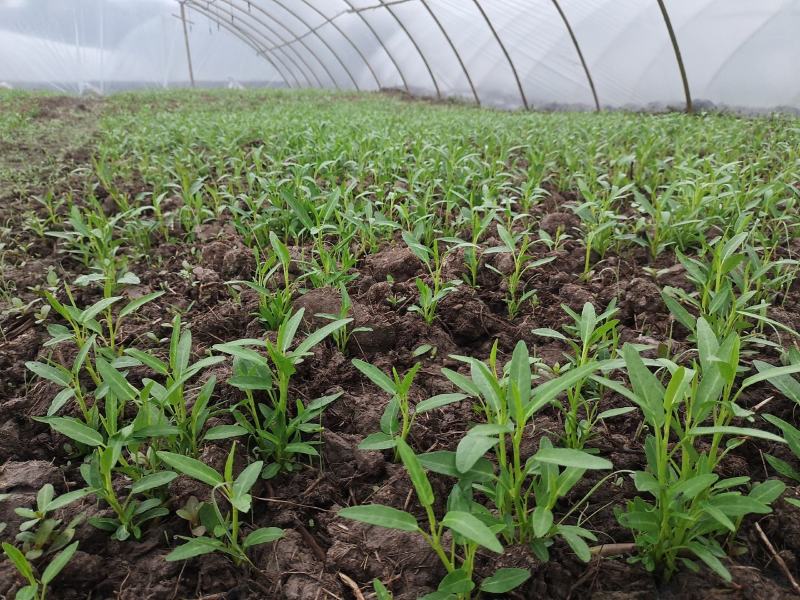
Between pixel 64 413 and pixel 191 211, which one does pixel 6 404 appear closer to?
pixel 64 413

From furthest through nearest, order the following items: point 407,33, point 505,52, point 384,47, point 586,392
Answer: point 384,47 < point 407,33 < point 505,52 < point 586,392

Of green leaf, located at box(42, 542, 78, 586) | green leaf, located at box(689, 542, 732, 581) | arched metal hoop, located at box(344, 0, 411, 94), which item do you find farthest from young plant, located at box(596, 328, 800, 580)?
arched metal hoop, located at box(344, 0, 411, 94)

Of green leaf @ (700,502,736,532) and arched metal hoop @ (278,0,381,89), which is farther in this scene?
arched metal hoop @ (278,0,381,89)

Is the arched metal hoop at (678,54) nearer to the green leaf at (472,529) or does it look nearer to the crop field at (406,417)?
the crop field at (406,417)

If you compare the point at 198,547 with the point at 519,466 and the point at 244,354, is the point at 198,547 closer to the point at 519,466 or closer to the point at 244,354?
the point at 244,354

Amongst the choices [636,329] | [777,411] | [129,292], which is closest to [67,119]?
[129,292]

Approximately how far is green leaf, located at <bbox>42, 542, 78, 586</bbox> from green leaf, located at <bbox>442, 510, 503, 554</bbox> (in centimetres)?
72

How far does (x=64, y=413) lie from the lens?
145 cm

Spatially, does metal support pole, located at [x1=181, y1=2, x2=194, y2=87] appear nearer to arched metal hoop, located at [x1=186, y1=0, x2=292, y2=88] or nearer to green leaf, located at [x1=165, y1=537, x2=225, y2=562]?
arched metal hoop, located at [x1=186, y1=0, x2=292, y2=88]

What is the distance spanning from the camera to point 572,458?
0.94m

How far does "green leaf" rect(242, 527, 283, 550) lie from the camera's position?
1.04m

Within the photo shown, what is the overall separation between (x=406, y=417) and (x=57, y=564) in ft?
2.41

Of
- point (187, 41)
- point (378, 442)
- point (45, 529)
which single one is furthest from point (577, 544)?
point (187, 41)

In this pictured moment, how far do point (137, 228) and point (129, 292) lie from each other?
0.57m
